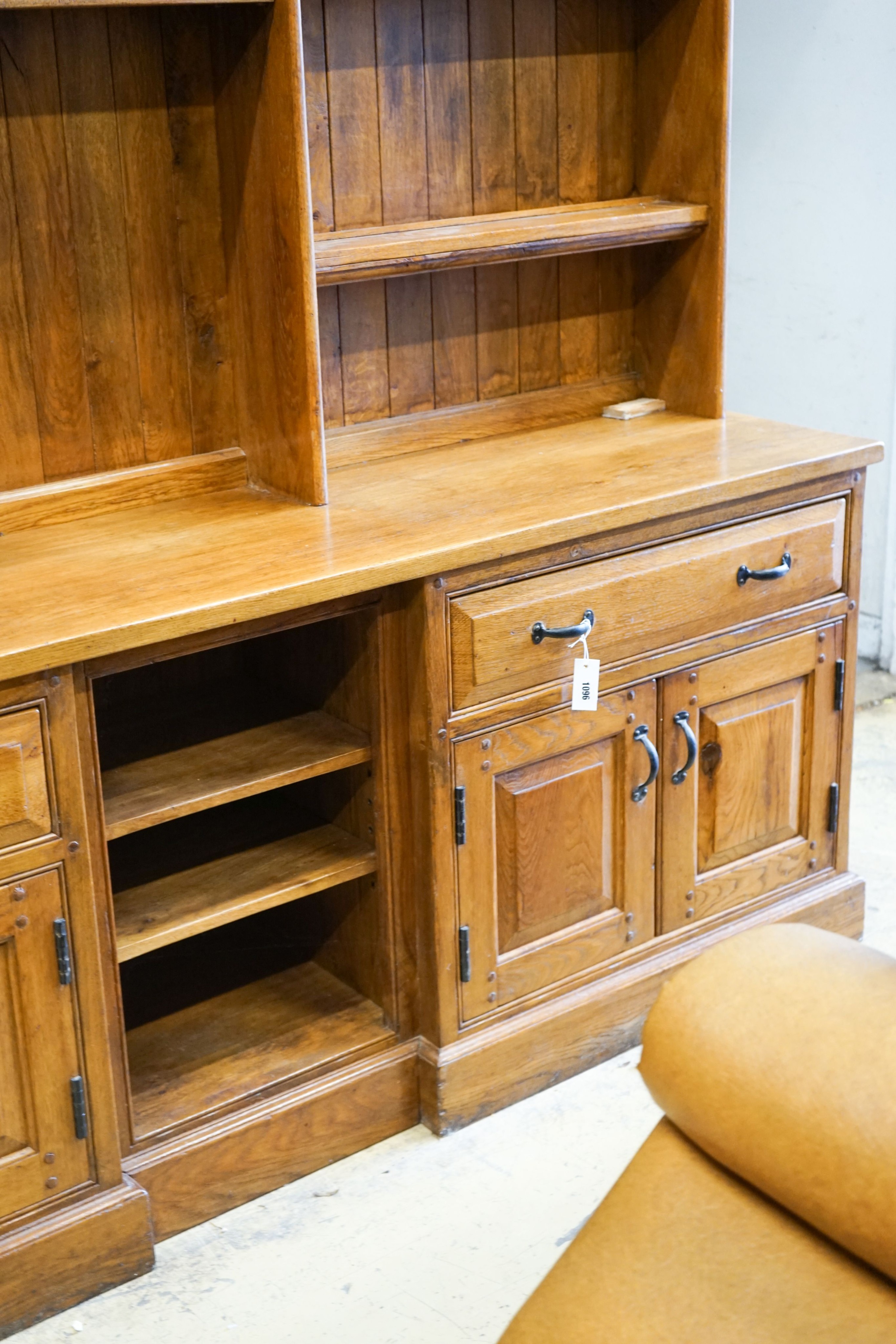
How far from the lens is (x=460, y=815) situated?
2.30 meters

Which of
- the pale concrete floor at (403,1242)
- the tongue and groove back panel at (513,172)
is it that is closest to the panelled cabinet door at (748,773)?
the pale concrete floor at (403,1242)

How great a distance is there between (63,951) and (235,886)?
36 cm

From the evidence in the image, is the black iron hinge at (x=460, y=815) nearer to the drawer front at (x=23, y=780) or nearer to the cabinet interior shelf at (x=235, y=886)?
the cabinet interior shelf at (x=235, y=886)

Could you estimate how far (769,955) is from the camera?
1317 mm

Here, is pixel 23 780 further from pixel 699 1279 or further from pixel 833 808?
pixel 833 808

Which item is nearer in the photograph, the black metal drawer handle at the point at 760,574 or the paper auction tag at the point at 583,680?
the paper auction tag at the point at 583,680

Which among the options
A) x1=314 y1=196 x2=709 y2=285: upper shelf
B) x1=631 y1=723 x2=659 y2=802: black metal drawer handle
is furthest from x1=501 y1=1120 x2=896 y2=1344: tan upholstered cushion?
x1=314 y1=196 x2=709 y2=285: upper shelf

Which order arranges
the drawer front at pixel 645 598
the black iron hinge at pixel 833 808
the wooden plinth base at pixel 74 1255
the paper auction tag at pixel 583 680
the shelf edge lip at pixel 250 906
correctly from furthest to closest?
the black iron hinge at pixel 833 808
the paper auction tag at pixel 583 680
the drawer front at pixel 645 598
the shelf edge lip at pixel 250 906
the wooden plinth base at pixel 74 1255

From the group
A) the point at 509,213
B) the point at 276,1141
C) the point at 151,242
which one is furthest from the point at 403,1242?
the point at 509,213

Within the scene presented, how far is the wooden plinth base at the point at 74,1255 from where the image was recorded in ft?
6.57

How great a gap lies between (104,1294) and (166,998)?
0.54m

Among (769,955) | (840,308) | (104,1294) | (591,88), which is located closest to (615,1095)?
(104,1294)

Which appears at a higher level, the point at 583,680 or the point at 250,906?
the point at 583,680

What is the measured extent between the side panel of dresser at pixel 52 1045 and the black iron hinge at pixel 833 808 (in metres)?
1.41
